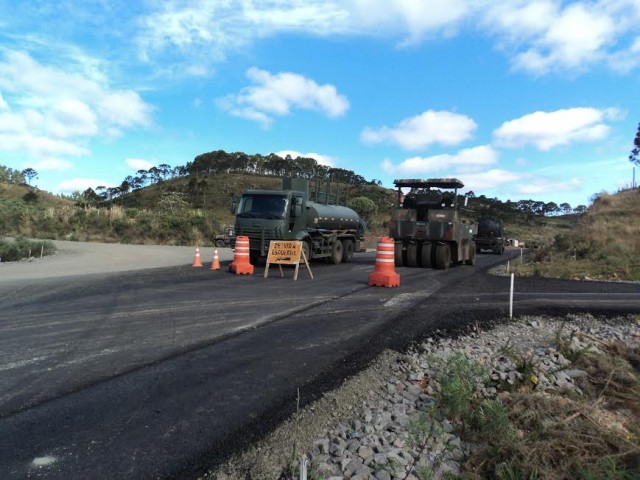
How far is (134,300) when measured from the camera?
960 centimetres

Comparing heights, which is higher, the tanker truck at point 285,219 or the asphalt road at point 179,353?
the tanker truck at point 285,219

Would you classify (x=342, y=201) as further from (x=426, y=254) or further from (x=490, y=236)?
(x=490, y=236)

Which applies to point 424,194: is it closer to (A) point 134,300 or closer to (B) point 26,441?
(A) point 134,300

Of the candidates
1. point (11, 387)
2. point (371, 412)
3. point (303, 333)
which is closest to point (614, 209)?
point (303, 333)

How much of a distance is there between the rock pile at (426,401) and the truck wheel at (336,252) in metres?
11.9

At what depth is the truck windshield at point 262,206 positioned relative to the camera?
17.0 metres

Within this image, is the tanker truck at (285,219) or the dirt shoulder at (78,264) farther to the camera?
the tanker truck at (285,219)

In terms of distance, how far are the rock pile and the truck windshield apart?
34.0 feet

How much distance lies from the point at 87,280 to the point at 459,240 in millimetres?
13584

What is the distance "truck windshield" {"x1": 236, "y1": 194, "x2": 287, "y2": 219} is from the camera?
16984 mm

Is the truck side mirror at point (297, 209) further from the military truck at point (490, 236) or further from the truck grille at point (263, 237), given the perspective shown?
the military truck at point (490, 236)

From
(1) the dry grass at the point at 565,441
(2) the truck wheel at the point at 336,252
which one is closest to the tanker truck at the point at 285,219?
(2) the truck wheel at the point at 336,252

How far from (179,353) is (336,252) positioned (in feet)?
47.3

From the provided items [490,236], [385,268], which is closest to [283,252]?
[385,268]
